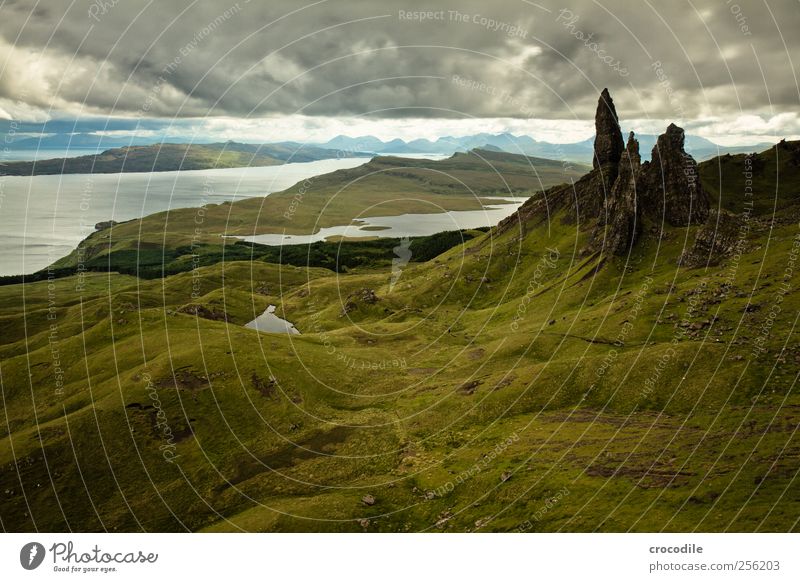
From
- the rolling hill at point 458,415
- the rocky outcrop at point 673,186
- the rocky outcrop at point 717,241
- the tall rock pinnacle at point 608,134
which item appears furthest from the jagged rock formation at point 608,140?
the rocky outcrop at point 717,241

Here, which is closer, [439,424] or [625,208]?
[439,424]

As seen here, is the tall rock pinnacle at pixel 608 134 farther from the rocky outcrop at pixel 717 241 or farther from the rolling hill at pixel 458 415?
the rocky outcrop at pixel 717 241

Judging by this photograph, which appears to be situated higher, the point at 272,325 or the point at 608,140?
the point at 608,140

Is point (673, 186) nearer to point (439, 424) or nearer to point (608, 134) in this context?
point (608, 134)

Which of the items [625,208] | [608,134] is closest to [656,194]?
[625,208]

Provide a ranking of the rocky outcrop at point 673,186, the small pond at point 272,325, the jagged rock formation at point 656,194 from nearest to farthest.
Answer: the rocky outcrop at point 673,186
the jagged rock formation at point 656,194
the small pond at point 272,325

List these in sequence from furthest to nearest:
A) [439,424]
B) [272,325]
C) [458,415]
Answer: [272,325] → [458,415] → [439,424]
